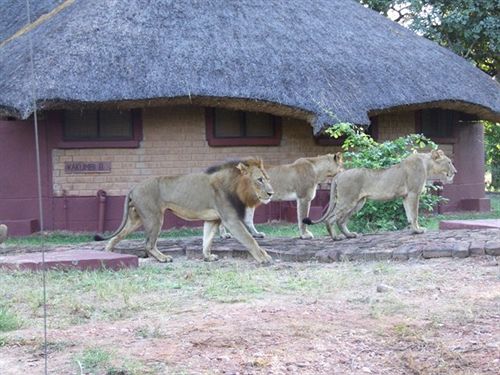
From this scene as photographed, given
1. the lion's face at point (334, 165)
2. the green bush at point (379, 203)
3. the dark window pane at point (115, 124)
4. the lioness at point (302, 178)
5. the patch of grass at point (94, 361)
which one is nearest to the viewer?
the patch of grass at point (94, 361)

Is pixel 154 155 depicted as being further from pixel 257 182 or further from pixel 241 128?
pixel 257 182

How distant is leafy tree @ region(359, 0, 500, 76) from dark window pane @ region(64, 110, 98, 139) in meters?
10.6

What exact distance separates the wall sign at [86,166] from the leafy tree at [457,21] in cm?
1077

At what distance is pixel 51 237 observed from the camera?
14.1m

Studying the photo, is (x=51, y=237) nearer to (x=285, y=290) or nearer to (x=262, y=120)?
(x=262, y=120)

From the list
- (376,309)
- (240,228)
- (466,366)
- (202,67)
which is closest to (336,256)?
(240,228)

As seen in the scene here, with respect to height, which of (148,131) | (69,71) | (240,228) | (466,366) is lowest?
(466,366)

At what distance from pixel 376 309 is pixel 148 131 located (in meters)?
9.52

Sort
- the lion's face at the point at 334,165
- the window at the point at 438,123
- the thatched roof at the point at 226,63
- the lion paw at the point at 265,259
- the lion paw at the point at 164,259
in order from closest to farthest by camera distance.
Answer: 1. the lion paw at the point at 265,259
2. the lion paw at the point at 164,259
3. the lion's face at the point at 334,165
4. the thatched roof at the point at 226,63
5. the window at the point at 438,123

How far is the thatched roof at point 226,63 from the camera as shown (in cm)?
1388

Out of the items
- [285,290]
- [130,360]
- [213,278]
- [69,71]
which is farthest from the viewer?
[69,71]

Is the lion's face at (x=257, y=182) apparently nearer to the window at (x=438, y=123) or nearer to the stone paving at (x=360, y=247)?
the stone paving at (x=360, y=247)

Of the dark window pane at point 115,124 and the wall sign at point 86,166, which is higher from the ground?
the dark window pane at point 115,124

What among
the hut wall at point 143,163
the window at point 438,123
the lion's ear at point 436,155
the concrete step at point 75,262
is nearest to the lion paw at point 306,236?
the lion's ear at point 436,155
